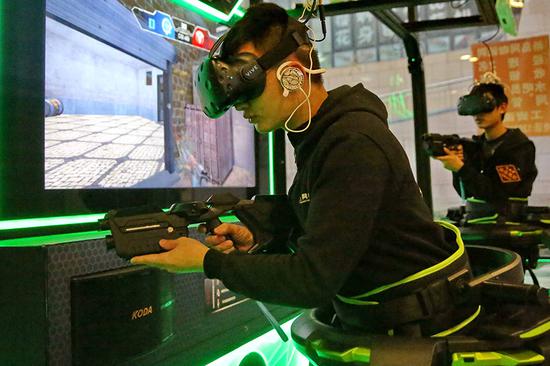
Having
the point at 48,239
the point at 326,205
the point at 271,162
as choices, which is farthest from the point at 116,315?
the point at 271,162

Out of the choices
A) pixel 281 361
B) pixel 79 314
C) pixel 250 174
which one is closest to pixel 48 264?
pixel 79 314

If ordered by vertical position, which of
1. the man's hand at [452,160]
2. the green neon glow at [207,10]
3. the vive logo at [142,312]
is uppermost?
the green neon glow at [207,10]

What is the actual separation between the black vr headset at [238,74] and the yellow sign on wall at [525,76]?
2.89 metres

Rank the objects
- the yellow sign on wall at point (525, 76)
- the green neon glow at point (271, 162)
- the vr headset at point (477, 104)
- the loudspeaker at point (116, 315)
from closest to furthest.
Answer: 1. the loudspeaker at point (116, 315)
2. the green neon glow at point (271, 162)
3. the vr headset at point (477, 104)
4. the yellow sign on wall at point (525, 76)

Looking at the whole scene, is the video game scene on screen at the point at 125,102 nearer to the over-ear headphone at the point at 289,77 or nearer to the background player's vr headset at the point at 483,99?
the over-ear headphone at the point at 289,77

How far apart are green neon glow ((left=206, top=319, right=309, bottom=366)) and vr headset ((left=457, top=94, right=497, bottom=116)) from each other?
1503mm

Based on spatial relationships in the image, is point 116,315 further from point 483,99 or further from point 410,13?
point 410,13

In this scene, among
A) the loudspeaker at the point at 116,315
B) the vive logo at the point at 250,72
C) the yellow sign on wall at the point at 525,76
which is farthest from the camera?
the yellow sign on wall at the point at 525,76

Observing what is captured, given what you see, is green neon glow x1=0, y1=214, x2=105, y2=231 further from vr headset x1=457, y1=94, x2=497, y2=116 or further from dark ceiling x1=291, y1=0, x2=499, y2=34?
vr headset x1=457, y1=94, x2=497, y2=116

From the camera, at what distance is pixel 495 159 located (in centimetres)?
238

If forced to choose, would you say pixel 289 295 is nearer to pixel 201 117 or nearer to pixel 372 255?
pixel 372 255

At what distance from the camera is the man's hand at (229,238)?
957mm

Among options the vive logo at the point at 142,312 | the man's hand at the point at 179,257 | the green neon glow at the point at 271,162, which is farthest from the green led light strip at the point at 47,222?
the green neon glow at the point at 271,162

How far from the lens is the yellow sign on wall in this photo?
3232 mm
